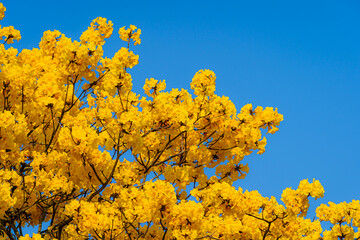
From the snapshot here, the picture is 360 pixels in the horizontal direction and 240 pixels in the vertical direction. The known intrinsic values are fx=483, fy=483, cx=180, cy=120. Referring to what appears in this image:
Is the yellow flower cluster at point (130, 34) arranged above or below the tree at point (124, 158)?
above

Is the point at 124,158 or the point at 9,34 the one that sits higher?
the point at 9,34

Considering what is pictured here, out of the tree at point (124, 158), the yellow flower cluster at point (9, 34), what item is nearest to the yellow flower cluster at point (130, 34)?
the tree at point (124, 158)

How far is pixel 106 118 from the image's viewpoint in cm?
840

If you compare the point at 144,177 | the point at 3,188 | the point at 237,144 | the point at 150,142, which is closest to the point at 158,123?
the point at 150,142

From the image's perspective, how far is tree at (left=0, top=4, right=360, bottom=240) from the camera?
696cm

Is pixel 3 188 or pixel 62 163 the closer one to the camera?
pixel 3 188

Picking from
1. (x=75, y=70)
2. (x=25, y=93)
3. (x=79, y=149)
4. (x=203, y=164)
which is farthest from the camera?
(x=203, y=164)

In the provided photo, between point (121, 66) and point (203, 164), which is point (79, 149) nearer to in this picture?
point (121, 66)

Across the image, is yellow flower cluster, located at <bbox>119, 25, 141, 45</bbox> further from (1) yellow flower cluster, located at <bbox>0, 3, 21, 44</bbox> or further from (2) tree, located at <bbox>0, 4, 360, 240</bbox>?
(1) yellow flower cluster, located at <bbox>0, 3, 21, 44</bbox>

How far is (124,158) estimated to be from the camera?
944 centimetres

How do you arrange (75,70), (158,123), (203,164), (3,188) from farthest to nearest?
(203,164), (158,123), (75,70), (3,188)

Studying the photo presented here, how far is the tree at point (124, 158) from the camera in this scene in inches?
274

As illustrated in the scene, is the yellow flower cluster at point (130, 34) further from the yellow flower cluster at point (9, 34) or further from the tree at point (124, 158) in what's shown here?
the yellow flower cluster at point (9, 34)

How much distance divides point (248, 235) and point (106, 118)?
310 cm
